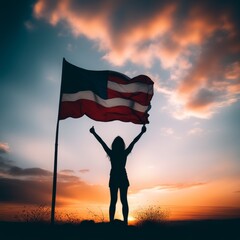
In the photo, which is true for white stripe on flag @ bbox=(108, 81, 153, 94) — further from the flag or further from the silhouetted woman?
the silhouetted woman

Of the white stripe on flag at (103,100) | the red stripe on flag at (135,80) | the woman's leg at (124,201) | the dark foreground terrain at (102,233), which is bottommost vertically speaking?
the dark foreground terrain at (102,233)

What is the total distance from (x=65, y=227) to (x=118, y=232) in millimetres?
1915

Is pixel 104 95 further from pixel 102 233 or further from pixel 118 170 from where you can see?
pixel 102 233

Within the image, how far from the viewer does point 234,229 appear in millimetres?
8227

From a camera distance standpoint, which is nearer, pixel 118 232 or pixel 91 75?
pixel 118 232

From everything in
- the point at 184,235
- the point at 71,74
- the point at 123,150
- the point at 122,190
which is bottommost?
the point at 184,235

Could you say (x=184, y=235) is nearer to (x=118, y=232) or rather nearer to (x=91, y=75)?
(x=118, y=232)

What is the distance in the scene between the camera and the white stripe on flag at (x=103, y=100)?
8577mm

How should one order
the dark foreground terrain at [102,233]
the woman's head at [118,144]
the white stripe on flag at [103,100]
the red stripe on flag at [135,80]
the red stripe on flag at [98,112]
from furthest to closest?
1. the red stripe on flag at [135,80]
2. the white stripe on flag at [103,100]
3. the red stripe on flag at [98,112]
4. the woman's head at [118,144]
5. the dark foreground terrain at [102,233]

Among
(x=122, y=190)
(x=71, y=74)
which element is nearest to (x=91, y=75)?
(x=71, y=74)

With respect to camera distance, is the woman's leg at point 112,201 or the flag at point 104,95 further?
the flag at point 104,95

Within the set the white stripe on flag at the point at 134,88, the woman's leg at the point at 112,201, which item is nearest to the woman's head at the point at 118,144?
the woman's leg at the point at 112,201

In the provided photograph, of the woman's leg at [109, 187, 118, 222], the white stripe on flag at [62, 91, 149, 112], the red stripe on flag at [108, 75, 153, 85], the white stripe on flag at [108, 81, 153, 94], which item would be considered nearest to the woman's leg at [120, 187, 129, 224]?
the woman's leg at [109, 187, 118, 222]

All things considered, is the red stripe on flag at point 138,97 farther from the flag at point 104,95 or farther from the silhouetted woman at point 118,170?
the silhouetted woman at point 118,170
